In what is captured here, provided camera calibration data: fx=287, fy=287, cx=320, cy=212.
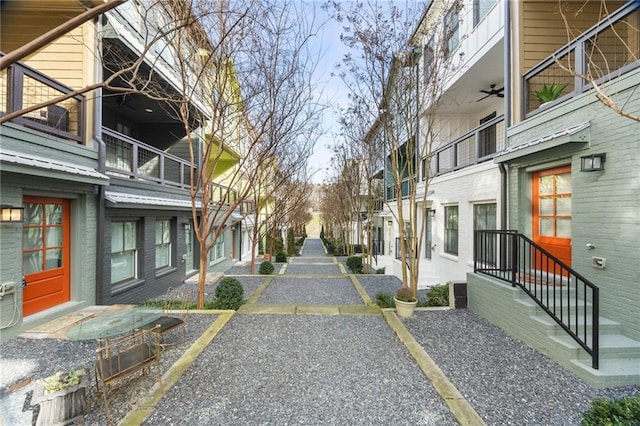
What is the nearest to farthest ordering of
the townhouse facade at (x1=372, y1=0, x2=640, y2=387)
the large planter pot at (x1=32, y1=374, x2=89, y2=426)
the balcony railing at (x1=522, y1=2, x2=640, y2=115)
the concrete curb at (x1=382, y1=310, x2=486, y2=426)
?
the large planter pot at (x1=32, y1=374, x2=89, y2=426)
the concrete curb at (x1=382, y1=310, x2=486, y2=426)
the townhouse facade at (x1=372, y1=0, x2=640, y2=387)
the balcony railing at (x1=522, y1=2, x2=640, y2=115)

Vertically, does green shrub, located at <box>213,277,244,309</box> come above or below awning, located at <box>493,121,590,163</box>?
below

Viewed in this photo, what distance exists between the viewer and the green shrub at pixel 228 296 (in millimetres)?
6785

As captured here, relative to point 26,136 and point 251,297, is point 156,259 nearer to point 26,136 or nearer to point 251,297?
point 251,297

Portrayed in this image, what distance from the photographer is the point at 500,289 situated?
5.52 metres

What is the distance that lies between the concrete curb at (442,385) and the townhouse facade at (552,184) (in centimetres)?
180

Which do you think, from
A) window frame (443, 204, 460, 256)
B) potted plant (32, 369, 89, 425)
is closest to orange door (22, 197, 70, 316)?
potted plant (32, 369, 89, 425)

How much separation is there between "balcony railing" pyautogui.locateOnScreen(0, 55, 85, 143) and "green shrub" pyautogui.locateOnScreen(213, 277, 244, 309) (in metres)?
4.61

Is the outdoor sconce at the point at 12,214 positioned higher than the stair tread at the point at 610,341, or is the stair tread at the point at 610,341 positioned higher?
the outdoor sconce at the point at 12,214

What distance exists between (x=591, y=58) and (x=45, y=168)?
1037 cm

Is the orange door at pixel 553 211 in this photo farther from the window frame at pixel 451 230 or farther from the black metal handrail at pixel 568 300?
the window frame at pixel 451 230

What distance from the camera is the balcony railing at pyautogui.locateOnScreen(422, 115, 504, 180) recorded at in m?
8.39

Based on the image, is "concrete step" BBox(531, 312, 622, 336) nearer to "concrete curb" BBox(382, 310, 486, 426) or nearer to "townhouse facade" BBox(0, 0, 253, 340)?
"concrete curb" BBox(382, 310, 486, 426)

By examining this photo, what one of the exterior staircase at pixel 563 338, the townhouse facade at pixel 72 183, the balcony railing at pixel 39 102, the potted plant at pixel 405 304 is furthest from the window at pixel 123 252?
the exterior staircase at pixel 563 338

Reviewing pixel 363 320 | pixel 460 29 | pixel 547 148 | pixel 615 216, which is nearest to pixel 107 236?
pixel 363 320
